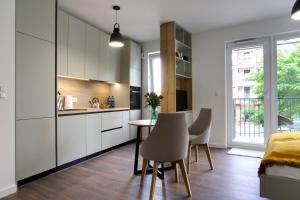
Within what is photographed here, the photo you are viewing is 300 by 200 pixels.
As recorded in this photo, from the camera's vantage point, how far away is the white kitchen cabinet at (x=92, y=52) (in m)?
3.59

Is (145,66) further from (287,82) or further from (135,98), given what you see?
(287,82)

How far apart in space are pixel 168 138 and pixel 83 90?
2.66 metres

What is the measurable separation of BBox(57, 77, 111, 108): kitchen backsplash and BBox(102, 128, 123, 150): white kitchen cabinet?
82cm

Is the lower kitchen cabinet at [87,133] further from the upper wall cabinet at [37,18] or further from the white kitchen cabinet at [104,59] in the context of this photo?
the upper wall cabinet at [37,18]

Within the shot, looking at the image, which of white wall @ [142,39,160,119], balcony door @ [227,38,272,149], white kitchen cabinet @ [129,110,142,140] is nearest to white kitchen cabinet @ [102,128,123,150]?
white kitchen cabinet @ [129,110,142,140]

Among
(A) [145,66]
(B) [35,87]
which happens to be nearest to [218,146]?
(A) [145,66]

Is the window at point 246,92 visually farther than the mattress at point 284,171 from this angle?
Yes

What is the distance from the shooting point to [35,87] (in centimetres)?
239

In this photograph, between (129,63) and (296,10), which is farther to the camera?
(129,63)

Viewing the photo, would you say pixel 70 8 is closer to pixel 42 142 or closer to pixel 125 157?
pixel 42 142

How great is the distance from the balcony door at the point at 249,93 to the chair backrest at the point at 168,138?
8.73ft

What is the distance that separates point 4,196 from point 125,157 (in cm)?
180

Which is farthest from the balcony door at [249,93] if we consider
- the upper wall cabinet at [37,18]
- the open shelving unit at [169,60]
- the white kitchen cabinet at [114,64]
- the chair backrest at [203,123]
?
the upper wall cabinet at [37,18]

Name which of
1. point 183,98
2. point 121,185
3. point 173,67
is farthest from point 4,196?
point 183,98
